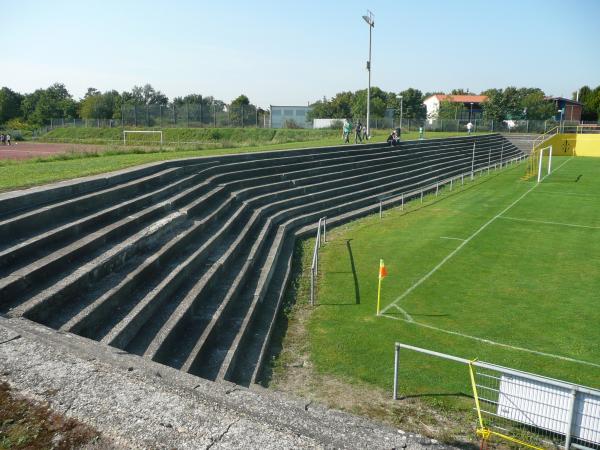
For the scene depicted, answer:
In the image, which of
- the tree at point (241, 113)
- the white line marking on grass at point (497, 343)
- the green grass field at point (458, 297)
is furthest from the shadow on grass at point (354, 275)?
the tree at point (241, 113)

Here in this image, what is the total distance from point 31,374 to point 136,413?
3.99 ft

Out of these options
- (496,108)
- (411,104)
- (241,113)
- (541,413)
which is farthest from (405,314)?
(411,104)

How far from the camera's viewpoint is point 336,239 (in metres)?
16.8

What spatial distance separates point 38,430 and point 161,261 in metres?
5.73

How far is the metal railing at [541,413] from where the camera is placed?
5.76 m

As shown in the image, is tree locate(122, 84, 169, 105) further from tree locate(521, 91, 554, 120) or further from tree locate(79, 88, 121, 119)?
tree locate(521, 91, 554, 120)

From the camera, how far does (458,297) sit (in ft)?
37.0

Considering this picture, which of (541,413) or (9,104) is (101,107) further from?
(541,413)

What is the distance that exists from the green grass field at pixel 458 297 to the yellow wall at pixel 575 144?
111 ft

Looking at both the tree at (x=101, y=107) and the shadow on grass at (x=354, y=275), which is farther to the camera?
the tree at (x=101, y=107)

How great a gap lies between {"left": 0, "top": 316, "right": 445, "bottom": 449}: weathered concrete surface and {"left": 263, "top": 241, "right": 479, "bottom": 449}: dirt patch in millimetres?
850

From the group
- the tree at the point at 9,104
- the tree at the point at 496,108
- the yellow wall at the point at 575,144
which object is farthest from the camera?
the tree at the point at 9,104

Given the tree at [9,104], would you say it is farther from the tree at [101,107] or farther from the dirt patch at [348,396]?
the dirt patch at [348,396]

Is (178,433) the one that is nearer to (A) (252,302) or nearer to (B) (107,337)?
(B) (107,337)
